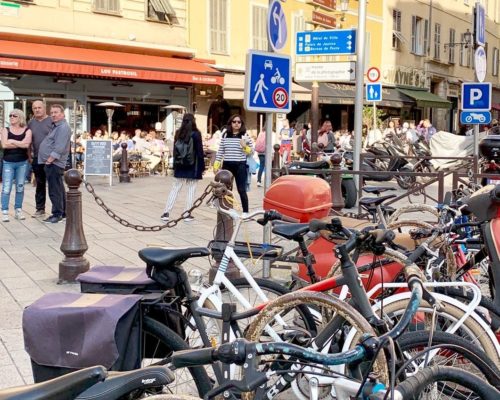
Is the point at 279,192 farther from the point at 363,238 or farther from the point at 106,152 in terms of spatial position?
the point at 106,152

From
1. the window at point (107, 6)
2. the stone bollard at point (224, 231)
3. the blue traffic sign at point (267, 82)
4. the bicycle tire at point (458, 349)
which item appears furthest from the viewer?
the window at point (107, 6)

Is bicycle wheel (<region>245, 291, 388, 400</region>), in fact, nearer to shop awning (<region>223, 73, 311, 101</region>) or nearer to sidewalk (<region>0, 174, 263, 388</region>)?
sidewalk (<region>0, 174, 263, 388</region>)

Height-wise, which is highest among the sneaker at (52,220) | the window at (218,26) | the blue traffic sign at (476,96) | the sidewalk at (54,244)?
the window at (218,26)

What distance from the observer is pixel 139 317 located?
117 inches

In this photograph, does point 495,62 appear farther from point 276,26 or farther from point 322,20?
point 276,26

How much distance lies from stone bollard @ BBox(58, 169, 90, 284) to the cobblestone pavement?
0.16 metres

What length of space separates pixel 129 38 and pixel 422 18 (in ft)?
63.2

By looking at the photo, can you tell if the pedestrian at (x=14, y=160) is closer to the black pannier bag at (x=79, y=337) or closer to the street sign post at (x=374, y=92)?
the black pannier bag at (x=79, y=337)

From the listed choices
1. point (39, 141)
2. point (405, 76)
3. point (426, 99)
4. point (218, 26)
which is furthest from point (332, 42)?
point (405, 76)

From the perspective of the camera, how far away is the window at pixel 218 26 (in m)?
23.7

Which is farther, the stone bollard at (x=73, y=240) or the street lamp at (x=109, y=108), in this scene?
the street lamp at (x=109, y=108)

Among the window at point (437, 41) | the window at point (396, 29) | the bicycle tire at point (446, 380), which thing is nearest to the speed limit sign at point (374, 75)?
the bicycle tire at point (446, 380)

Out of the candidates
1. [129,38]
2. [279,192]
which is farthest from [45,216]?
[129,38]

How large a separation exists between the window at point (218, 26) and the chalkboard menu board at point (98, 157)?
30.1 ft
